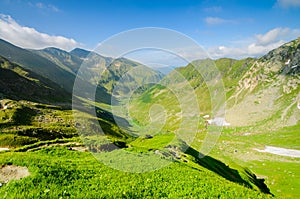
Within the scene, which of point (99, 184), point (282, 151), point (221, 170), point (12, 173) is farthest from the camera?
point (282, 151)

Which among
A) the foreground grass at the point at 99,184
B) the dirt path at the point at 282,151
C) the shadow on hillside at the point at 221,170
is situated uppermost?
the foreground grass at the point at 99,184

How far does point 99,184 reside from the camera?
17516 mm

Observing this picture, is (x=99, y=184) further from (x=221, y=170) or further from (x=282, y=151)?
(x=282, y=151)

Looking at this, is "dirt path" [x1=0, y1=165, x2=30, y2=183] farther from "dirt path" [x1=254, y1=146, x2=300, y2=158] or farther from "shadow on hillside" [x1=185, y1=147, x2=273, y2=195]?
"dirt path" [x1=254, y1=146, x2=300, y2=158]

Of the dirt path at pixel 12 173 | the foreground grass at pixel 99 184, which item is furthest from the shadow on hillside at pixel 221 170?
the dirt path at pixel 12 173

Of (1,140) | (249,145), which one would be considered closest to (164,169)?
(1,140)

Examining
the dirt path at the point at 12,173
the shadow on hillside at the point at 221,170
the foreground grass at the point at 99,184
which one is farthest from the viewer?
the shadow on hillside at the point at 221,170

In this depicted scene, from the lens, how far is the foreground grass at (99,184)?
46.6ft

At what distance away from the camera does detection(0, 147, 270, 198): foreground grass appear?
559 inches

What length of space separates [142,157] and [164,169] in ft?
11.0

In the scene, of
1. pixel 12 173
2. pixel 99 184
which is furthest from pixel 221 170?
pixel 12 173

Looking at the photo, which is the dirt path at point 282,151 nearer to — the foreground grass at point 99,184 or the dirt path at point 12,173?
the foreground grass at point 99,184

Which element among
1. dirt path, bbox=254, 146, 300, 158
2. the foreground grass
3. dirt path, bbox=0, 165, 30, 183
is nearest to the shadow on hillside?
the foreground grass

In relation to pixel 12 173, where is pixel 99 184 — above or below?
below
